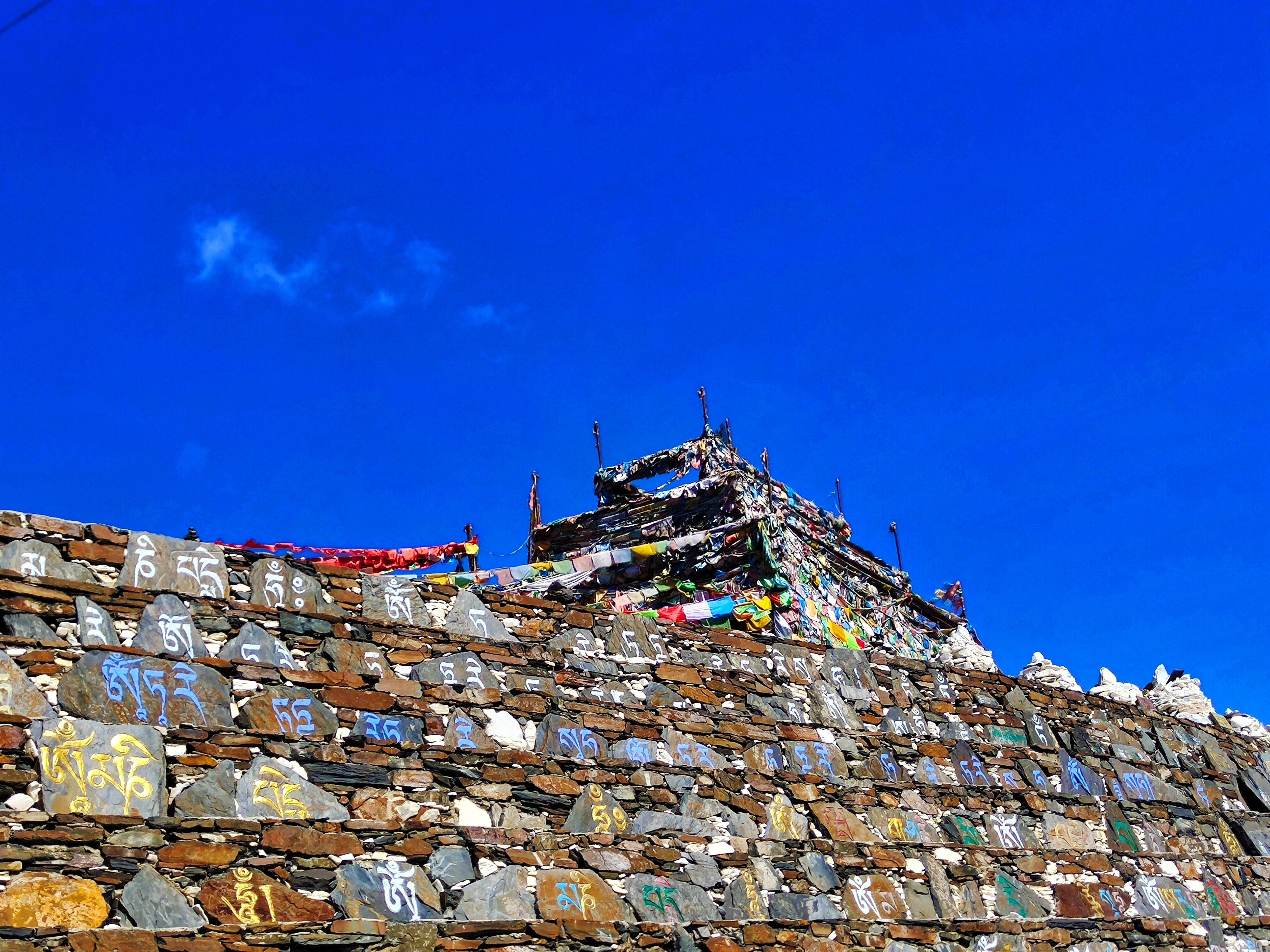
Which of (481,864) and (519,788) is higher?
(519,788)

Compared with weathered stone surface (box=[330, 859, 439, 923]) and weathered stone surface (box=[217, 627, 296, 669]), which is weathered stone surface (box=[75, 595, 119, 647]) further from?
weathered stone surface (box=[330, 859, 439, 923])

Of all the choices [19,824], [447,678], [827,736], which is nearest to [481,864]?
[447,678]

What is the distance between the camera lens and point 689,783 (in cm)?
1078

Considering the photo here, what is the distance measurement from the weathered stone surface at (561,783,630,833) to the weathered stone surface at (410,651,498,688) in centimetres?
124

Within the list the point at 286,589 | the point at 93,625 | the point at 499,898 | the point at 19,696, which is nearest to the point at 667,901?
the point at 499,898

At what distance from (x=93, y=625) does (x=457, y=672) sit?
9.29 ft

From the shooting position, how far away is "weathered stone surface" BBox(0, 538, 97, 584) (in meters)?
9.19

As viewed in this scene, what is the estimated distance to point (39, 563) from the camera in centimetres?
930

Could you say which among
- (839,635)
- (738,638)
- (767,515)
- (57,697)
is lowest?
(57,697)

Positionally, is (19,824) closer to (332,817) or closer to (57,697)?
(57,697)

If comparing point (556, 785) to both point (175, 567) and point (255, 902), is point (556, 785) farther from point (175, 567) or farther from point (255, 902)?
point (175, 567)

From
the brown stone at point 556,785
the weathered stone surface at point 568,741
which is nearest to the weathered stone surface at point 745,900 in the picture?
the brown stone at point 556,785

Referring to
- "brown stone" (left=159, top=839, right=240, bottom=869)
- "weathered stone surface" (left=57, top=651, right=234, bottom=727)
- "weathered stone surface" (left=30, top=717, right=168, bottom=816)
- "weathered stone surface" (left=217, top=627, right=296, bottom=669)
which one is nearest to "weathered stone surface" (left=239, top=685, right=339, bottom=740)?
"weathered stone surface" (left=57, top=651, right=234, bottom=727)

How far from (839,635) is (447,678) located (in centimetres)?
943
